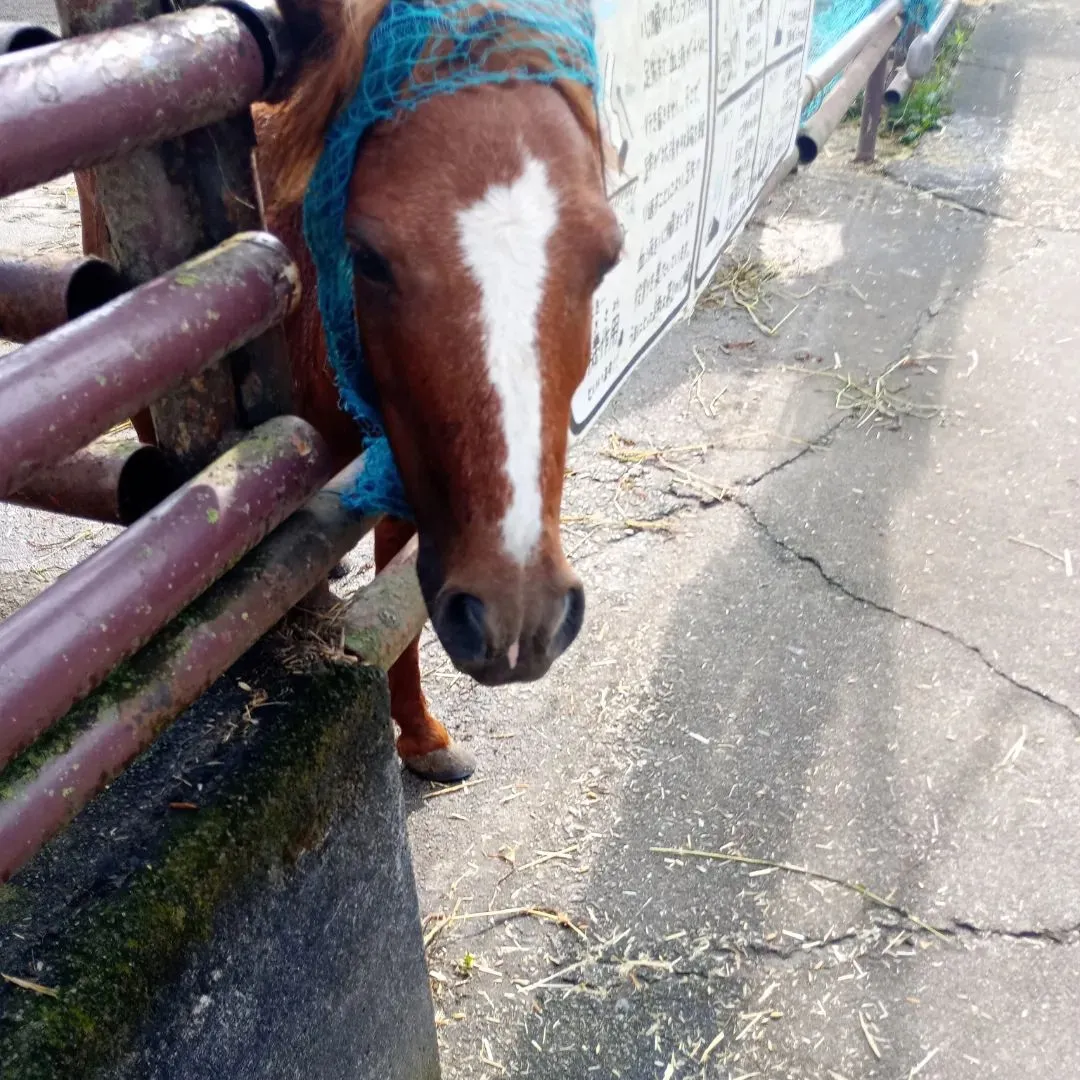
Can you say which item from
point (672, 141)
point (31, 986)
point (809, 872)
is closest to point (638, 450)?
point (672, 141)

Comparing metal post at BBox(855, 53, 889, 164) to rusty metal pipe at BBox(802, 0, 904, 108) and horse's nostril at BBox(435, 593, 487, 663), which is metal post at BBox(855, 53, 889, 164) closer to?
rusty metal pipe at BBox(802, 0, 904, 108)

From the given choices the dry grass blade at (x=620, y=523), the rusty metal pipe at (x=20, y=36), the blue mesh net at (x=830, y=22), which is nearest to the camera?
the rusty metal pipe at (x=20, y=36)

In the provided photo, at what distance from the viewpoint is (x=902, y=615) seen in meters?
2.71

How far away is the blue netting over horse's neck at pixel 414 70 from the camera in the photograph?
1.15 meters

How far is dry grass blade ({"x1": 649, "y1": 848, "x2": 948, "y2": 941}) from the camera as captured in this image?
195 centimetres

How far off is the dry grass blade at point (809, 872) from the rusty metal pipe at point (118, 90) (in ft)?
5.66

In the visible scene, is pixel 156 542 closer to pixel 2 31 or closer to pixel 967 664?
pixel 2 31

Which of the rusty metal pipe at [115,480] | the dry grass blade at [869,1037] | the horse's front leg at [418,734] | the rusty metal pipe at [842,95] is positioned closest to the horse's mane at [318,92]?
the rusty metal pipe at [115,480]

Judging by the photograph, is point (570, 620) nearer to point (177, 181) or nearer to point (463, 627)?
point (463, 627)

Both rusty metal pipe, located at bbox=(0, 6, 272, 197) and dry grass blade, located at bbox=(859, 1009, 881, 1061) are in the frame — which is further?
dry grass blade, located at bbox=(859, 1009, 881, 1061)

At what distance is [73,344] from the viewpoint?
81cm

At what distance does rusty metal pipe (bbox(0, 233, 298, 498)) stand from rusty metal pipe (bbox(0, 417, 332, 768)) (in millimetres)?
128

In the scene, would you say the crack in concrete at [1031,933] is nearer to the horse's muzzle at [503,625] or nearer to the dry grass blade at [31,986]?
the horse's muzzle at [503,625]

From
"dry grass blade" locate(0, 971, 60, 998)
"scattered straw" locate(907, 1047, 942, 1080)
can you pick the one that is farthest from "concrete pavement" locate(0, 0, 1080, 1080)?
"dry grass blade" locate(0, 971, 60, 998)
